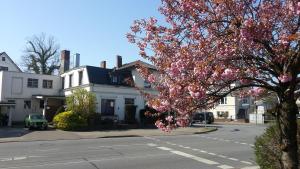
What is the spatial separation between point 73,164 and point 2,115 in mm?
31960

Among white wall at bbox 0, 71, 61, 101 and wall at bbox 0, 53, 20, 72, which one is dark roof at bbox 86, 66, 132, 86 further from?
wall at bbox 0, 53, 20, 72

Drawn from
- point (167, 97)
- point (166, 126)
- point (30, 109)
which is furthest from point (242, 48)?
point (30, 109)

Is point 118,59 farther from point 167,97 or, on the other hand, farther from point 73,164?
point 167,97

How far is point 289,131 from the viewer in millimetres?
7199

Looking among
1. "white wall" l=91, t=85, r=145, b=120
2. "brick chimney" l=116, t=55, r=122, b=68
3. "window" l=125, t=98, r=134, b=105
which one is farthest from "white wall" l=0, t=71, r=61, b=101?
"window" l=125, t=98, r=134, b=105

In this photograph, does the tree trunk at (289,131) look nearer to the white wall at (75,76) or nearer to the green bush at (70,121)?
the green bush at (70,121)

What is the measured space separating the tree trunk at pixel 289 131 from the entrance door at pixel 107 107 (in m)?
39.1

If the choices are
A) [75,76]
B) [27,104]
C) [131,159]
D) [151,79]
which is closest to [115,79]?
[75,76]

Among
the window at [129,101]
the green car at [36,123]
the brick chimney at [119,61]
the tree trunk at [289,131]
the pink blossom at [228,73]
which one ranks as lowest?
the green car at [36,123]

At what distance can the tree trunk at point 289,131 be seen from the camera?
7142 mm

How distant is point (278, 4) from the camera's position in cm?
698

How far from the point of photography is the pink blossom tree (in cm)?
648

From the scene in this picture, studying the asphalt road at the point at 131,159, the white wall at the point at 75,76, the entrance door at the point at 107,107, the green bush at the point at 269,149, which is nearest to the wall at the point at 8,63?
the white wall at the point at 75,76

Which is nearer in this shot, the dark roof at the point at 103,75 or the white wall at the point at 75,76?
the dark roof at the point at 103,75
